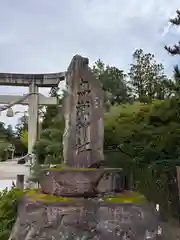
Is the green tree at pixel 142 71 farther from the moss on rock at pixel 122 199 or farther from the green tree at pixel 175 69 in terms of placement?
the moss on rock at pixel 122 199

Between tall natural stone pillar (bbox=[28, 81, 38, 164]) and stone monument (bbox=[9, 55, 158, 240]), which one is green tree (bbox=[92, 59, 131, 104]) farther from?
stone monument (bbox=[9, 55, 158, 240])

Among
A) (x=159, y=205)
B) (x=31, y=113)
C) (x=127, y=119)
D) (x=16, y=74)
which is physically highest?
(x=16, y=74)

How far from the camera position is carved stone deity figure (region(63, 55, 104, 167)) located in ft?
14.6

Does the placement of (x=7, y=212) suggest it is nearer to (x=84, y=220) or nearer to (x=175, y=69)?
(x=84, y=220)

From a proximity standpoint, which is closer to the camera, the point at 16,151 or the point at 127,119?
the point at 127,119

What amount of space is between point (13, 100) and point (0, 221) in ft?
22.9

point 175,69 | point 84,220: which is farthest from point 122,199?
point 175,69

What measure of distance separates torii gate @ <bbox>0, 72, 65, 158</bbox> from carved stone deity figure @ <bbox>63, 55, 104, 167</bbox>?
6038 millimetres

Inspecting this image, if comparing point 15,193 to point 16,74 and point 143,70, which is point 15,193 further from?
point 143,70

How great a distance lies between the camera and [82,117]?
15.0 ft

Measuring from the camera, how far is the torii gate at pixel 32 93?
422 inches

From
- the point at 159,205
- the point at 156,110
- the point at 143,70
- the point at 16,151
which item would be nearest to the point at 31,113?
the point at 156,110

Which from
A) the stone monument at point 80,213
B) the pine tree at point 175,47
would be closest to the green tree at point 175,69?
the pine tree at point 175,47

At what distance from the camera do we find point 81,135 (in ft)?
14.9
